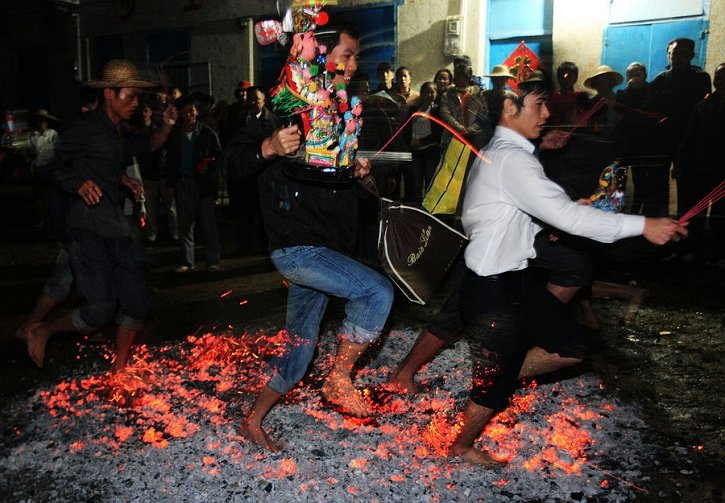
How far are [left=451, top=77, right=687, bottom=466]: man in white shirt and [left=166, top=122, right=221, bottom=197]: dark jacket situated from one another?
510 centimetres

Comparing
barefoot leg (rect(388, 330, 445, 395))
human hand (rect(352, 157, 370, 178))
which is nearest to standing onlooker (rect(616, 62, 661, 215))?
barefoot leg (rect(388, 330, 445, 395))

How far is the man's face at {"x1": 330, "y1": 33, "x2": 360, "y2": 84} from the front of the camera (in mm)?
3551

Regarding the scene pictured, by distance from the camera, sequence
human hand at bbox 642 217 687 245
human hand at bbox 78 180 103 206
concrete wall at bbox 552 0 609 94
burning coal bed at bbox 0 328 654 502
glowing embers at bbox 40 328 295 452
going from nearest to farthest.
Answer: human hand at bbox 642 217 687 245
burning coal bed at bbox 0 328 654 502
glowing embers at bbox 40 328 295 452
human hand at bbox 78 180 103 206
concrete wall at bbox 552 0 609 94

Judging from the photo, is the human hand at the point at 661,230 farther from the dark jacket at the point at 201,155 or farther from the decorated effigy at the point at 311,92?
the dark jacket at the point at 201,155

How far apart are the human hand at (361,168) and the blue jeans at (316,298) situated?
1.37 ft

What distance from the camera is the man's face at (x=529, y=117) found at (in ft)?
11.7

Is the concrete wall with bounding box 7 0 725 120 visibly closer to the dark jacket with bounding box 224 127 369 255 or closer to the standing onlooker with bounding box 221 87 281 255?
the standing onlooker with bounding box 221 87 281 255

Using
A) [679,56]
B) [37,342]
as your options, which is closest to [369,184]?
[37,342]

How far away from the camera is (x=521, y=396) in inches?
176

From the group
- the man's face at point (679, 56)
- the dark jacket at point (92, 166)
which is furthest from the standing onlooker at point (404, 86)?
the dark jacket at point (92, 166)

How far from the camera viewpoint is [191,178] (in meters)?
8.52

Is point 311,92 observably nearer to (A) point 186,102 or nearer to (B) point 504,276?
(B) point 504,276

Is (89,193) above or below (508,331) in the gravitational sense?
above

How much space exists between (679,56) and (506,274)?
22.1 ft
